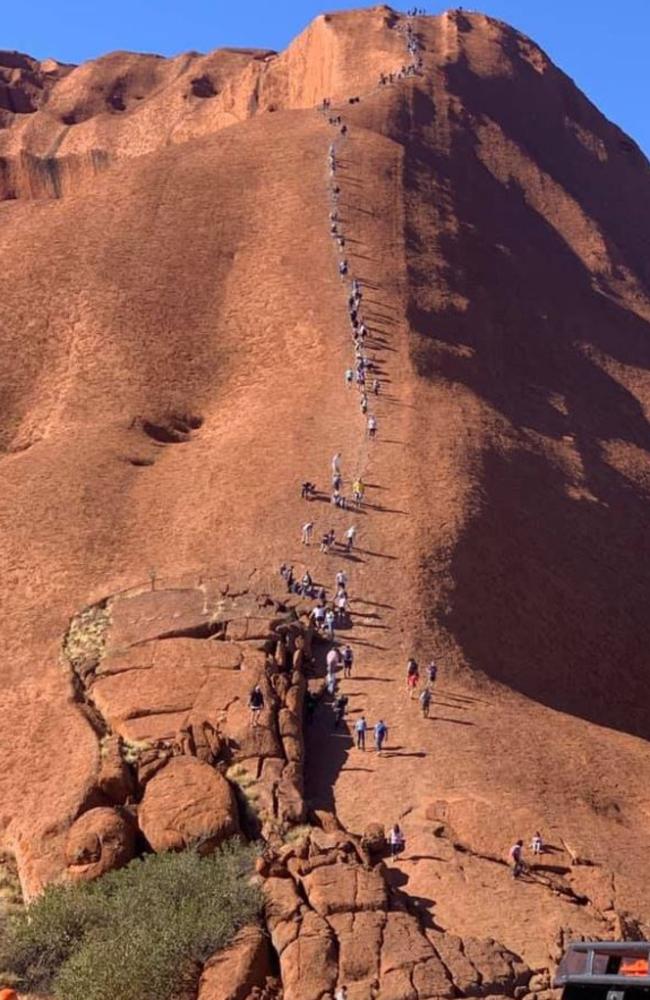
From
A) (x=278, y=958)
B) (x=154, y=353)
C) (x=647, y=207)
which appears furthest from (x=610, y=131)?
(x=278, y=958)

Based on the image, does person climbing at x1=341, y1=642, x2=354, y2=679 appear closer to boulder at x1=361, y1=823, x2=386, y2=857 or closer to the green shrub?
boulder at x1=361, y1=823, x2=386, y2=857

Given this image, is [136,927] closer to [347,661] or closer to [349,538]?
[347,661]

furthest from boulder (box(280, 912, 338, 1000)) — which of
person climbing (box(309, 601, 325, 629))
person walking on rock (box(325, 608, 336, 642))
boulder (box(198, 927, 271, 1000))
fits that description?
person climbing (box(309, 601, 325, 629))

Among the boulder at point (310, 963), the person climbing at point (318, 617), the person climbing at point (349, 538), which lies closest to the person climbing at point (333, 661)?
the person climbing at point (318, 617)

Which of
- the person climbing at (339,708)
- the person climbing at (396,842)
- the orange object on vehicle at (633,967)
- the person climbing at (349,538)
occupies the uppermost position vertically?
the person climbing at (349,538)

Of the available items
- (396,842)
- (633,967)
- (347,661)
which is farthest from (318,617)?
(633,967)

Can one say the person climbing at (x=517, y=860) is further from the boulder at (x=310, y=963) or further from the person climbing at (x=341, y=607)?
the person climbing at (x=341, y=607)
